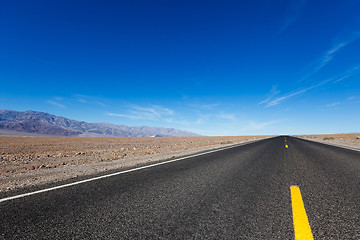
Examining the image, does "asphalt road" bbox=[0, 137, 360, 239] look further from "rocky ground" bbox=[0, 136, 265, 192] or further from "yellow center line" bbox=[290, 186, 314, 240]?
"rocky ground" bbox=[0, 136, 265, 192]

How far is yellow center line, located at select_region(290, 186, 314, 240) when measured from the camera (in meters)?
1.86

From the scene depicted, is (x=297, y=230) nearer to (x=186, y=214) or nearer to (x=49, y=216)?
(x=186, y=214)

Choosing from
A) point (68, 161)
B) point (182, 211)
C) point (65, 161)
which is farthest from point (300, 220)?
point (65, 161)

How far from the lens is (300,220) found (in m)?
2.21

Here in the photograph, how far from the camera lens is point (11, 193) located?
3600 millimetres

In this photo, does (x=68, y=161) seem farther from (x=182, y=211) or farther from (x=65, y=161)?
(x=182, y=211)

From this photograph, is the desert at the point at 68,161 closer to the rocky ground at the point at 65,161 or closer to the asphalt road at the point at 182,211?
the rocky ground at the point at 65,161

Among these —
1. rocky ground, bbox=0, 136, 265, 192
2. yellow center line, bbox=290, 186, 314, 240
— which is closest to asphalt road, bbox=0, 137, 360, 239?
yellow center line, bbox=290, 186, 314, 240

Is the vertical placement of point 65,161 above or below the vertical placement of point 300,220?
below

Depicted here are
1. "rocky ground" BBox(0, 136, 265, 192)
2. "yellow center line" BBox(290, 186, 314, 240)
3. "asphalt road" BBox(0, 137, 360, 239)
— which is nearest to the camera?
"yellow center line" BBox(290, 186, 314, 240)

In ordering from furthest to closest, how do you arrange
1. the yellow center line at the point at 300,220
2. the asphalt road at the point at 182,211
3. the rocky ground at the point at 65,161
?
the rocky ground at the point at 65,161 → the asphalt road at the point at 182,211 → the yellow center line at the point at 300,220

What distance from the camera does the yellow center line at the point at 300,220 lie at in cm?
186

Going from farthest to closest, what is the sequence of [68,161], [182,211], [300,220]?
[68,161]
[182,211]
[300,220]

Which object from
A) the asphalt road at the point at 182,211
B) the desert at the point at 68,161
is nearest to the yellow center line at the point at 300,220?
the asphalt road at the point at 182,211
